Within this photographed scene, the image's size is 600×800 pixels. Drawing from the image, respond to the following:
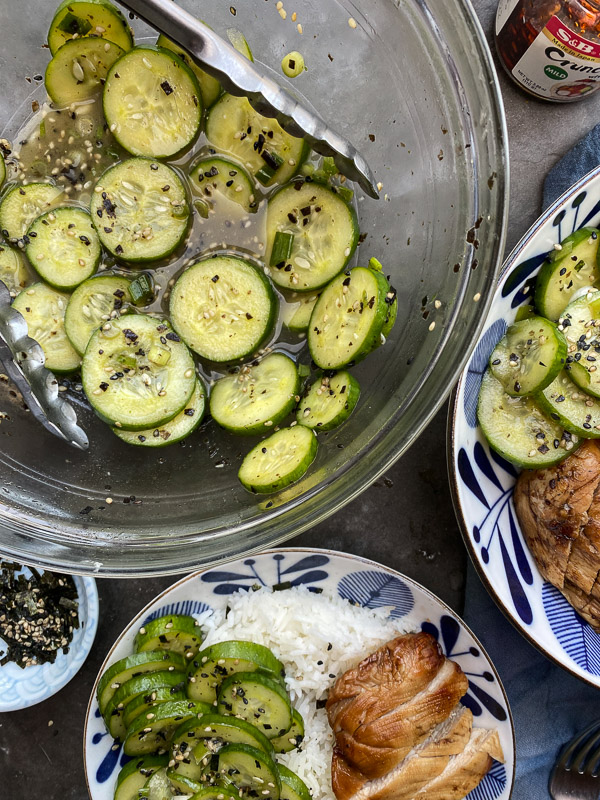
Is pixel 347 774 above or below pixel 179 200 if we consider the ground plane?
below

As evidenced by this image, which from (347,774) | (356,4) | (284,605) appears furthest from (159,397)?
(347,774)

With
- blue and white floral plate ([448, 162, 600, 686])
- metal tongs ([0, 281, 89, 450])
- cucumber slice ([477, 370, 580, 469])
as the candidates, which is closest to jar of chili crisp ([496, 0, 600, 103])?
blue and white floral plate ([448, 162, 600, 686])

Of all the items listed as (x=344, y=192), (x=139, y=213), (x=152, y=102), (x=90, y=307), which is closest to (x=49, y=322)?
(x=90, y=307)

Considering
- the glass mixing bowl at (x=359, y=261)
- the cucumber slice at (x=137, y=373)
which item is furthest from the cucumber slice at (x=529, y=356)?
the cucumber slice at (x=137, y=373)

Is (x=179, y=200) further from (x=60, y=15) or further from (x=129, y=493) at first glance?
(x=129, y=493)

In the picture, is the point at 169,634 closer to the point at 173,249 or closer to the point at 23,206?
the point at 173,249

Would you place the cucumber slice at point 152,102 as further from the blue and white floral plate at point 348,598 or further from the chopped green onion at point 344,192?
the blue and white floral plate at point 348,598

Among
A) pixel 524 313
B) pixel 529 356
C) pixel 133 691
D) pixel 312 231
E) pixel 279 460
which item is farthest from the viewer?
pixel 133 691
